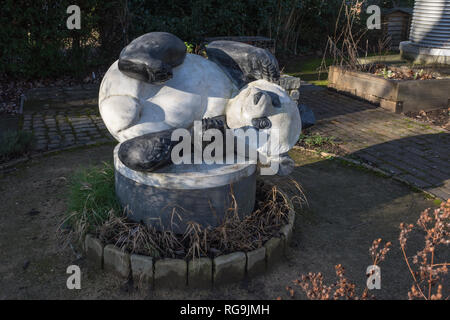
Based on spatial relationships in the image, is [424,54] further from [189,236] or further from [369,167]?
[189,236]

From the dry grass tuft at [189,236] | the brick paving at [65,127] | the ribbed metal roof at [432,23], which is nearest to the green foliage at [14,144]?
the brick paving at [65,127]

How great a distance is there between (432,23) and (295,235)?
8688mm

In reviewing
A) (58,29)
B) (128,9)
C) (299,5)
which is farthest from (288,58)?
(58,29)

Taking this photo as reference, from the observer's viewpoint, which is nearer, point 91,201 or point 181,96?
point 181,96

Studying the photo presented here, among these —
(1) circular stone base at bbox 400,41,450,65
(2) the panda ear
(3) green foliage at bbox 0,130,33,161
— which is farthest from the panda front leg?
(1) circular stone base at bbox 400,41,450,65

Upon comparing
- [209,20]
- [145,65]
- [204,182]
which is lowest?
[204,182]

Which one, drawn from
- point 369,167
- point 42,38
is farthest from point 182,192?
point 42,38

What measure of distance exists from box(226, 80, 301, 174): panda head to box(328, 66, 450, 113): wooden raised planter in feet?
17.7

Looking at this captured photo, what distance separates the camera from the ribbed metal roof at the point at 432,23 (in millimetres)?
9992

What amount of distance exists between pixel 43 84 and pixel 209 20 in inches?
168

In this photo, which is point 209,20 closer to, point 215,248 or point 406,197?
point 406,197

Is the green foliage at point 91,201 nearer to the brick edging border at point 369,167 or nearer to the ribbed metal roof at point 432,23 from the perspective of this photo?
the brick edging border at point 369,167

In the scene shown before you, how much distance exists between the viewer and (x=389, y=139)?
6.43m
